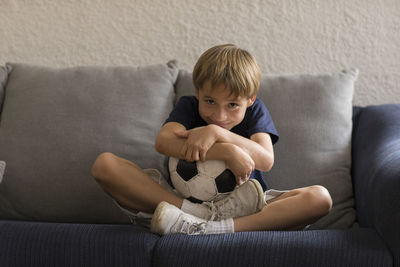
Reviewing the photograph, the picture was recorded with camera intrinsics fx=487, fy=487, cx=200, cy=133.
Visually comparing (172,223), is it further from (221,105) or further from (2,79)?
(2,79)

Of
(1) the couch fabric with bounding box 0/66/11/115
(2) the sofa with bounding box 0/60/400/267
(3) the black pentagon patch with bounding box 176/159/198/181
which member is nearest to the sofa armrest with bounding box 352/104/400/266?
(2) the sofa with bounding box 0/60/400/267

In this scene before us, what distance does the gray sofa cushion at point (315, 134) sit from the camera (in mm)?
1599

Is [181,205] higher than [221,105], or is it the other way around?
[221,105]

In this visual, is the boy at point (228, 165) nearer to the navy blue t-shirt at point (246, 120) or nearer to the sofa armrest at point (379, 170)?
the navy blue t-shirt at point (246, 120)

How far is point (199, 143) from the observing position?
1.33 m

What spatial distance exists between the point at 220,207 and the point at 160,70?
0.67 meters

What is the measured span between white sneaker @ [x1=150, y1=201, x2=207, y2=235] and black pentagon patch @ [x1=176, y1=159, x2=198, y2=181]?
Result: 0.10 meters

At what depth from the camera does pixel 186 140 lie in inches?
54.4

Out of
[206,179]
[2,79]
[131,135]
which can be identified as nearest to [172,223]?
[206,179]

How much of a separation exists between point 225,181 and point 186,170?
0.37 feet

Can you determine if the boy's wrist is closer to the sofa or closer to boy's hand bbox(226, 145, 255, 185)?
boy's hand bbox(226, 145, 255, 185)

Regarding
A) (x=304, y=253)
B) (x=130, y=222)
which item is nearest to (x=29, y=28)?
(x=130, y=222)

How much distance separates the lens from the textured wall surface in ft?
6.50

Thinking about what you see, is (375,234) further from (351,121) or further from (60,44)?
(60,44)
